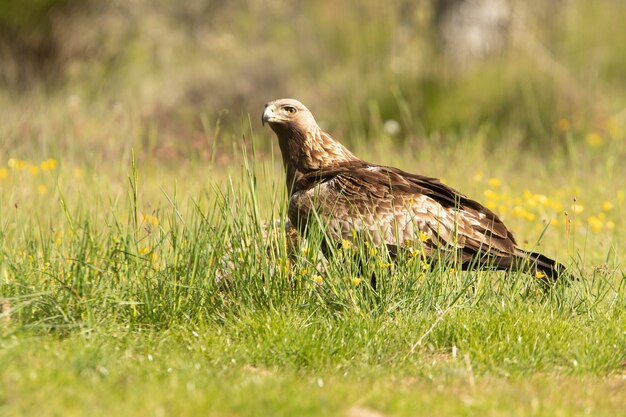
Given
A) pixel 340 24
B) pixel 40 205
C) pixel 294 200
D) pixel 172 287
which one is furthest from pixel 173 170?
pixel 340 24

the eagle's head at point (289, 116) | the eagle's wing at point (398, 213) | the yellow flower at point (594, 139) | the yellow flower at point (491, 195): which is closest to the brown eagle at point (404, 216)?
the eagle's wing at point (398, 213)

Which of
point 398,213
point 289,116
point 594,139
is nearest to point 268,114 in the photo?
point 289,116

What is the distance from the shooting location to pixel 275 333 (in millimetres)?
4988

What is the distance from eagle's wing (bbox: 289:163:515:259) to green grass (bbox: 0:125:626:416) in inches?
12.5

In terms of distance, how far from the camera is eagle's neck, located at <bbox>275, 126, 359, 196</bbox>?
6.61m

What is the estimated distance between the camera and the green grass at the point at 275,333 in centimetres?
411

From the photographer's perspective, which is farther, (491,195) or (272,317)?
(491,195)

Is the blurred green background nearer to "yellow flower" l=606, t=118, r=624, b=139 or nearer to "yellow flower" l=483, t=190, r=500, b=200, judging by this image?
"yellow flower" l=606, t=118, r=624, b=139

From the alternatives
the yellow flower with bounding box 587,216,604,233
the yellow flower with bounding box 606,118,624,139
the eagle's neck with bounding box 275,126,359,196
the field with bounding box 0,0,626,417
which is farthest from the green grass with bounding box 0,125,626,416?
the yellow flower with bounding box 606,118,624,139

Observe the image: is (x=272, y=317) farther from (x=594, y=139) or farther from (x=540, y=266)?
(x=594, y=139)

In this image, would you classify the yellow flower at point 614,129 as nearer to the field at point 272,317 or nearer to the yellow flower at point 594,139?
the yellow flower at point 594,139

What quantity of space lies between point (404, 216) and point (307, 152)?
2.99 feet

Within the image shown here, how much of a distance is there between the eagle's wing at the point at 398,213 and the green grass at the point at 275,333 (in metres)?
0.32

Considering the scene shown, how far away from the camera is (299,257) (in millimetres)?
5453
